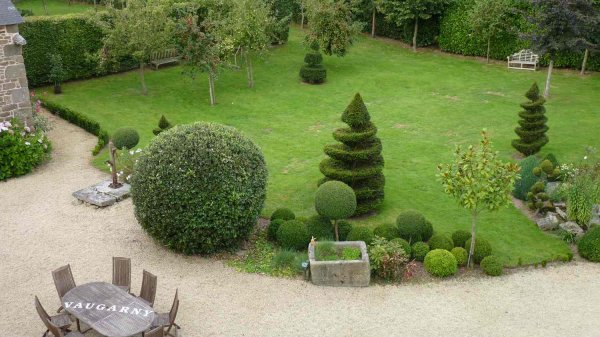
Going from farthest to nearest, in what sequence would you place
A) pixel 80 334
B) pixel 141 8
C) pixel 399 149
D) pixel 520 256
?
pixel 141 8 → pixel 399 149 → pixel 520 256 → pixel 80 334

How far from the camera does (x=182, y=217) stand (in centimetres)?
1491

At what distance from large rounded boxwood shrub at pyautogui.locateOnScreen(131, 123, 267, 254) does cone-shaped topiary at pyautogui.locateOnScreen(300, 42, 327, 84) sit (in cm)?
1604

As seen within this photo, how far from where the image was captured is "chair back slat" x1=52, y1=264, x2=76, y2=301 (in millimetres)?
13109

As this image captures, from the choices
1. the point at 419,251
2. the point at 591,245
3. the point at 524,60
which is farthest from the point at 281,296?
the point at 524,60

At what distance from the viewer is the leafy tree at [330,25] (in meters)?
31.8

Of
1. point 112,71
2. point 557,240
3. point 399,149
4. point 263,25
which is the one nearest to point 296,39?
point 263,25

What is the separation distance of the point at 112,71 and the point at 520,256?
23318 mm

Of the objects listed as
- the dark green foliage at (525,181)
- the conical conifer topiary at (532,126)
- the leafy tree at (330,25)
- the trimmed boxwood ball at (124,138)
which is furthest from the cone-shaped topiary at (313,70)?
the dark green foliage at (525,181)

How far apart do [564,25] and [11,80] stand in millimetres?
21734

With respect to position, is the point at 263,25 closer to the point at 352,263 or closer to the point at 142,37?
the point at 142,37

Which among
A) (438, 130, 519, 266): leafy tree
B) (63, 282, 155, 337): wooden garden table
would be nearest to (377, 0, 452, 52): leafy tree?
(438, 130, 519, 266): leafy tree

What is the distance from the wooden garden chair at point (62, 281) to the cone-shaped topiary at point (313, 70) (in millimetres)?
19788

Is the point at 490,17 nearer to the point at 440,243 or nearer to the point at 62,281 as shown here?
the point at 440,243

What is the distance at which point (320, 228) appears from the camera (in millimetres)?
16391
